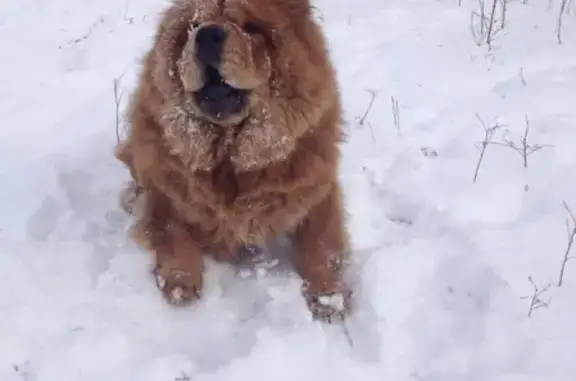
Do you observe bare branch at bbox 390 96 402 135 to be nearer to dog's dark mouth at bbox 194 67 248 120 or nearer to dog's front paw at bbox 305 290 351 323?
dog's front paw at bbox 305 290 351 323

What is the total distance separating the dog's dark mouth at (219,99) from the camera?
249cm

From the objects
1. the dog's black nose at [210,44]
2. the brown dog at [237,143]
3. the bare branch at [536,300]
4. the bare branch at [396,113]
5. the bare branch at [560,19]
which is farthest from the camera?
the bare branch at [560,19]

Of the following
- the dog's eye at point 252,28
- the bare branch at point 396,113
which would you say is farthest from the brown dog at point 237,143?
the bare branch at point 396,113

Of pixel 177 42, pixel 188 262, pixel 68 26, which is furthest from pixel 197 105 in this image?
pixel 68 26

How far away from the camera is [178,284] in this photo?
280 centimetres

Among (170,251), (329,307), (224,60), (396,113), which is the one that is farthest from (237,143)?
(396,113)

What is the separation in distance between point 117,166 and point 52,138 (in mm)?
363

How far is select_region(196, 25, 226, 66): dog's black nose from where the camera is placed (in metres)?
2.35

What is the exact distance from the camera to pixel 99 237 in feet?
10.1

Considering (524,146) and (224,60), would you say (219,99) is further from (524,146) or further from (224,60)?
(524,146)

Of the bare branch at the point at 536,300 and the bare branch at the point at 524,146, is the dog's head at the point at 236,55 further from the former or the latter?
the bare branch at the point at 524,146

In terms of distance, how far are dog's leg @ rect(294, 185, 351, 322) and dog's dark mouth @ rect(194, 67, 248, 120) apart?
22.0 inches

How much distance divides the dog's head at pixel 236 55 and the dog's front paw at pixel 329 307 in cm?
73

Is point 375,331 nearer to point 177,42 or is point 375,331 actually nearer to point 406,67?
point 177,42
